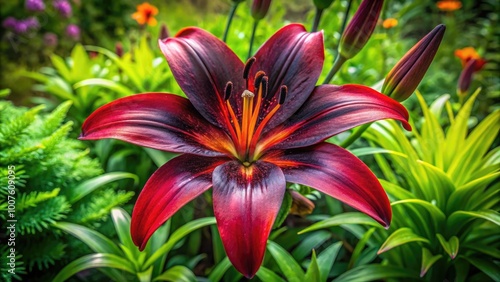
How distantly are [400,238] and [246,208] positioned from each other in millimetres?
342

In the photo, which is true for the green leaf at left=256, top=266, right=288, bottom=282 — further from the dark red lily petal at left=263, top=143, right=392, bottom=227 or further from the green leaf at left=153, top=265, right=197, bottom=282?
the dark red lily petal at left=263, top=143, right=392, bottom=227

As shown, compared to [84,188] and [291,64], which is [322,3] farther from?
[84,188]

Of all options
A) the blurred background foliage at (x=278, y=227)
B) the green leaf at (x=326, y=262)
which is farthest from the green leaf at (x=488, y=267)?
the green leaf at (x=326, y=262)

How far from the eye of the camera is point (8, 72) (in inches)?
70.0

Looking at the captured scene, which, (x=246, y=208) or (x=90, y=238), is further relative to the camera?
(x=90, y=238)

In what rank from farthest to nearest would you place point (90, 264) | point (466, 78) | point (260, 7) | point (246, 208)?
point (466, 78)
point (260, 7)
point (90, 264)
point (246, 208)

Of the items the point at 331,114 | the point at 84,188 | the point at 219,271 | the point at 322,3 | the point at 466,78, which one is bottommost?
the point at 219,271

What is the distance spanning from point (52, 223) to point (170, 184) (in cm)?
32

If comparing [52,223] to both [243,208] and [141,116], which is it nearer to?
[141,116]

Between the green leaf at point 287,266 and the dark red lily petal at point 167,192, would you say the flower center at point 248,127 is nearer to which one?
the dark red lily petal at point 167,192

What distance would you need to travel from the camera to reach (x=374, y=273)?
29.8 inches

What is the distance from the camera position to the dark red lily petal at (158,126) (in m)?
0.56

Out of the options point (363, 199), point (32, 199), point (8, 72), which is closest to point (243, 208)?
point (363, 199)

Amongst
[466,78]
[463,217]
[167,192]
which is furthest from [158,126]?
[466,78]
